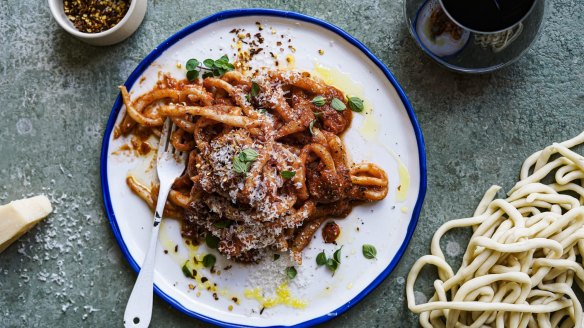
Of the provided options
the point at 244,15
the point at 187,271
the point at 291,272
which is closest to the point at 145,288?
the point at 187,271

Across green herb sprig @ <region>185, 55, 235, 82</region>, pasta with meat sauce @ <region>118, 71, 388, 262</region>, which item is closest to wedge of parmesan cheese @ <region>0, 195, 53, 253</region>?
pasta with meat sauce @ <region>118, 71, 388, 262</region>

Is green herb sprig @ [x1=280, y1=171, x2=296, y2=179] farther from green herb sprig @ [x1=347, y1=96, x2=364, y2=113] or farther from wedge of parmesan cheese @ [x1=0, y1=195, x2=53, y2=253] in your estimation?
wedge of parmesan cheese @ [x1=0, y1=195, x2=53, y2=253]

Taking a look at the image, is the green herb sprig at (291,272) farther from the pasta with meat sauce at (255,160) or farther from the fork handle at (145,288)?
the fork handle at (145,288)

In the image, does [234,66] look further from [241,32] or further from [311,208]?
[311,208]

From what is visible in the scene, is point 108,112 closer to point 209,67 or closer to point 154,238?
point 209,67

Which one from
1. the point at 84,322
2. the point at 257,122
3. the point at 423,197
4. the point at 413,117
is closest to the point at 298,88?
the point at 257,122

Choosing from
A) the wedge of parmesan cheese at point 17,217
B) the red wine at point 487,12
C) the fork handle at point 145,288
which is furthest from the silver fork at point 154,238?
the red wine at point 487,12
